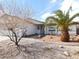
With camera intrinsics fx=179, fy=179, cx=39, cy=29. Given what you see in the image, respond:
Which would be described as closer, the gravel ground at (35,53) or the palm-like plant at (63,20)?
the gravel ground at (35,53)

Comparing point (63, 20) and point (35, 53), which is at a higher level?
point (63, 20)

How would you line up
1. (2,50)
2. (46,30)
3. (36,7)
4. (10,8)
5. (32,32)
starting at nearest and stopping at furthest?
(2,50), (10,8), (36,7), (32,32), (46,30)

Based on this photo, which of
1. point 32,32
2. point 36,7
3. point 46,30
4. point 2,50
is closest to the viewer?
point 2,50

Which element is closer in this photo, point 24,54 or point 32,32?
point 24,54

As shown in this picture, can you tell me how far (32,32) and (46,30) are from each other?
13.2ft

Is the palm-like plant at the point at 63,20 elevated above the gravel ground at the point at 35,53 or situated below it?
above

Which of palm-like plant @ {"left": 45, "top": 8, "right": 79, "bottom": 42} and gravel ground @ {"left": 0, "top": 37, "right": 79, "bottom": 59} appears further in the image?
palm-like plant @ {"left": 45, "top": 8, "right": 79, "bottom": 42}

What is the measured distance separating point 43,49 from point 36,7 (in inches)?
228

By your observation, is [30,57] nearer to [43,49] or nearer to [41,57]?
[41,57]

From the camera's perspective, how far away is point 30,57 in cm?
1390

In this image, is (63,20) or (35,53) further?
(63,20)

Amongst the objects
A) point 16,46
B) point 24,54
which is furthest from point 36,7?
point 24,54

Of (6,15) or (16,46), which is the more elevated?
(6,15)

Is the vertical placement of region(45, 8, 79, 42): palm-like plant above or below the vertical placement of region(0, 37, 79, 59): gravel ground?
above
